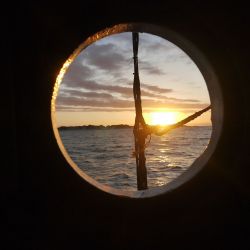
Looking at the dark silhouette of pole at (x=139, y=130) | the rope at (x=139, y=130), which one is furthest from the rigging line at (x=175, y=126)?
the dark silhouette of pole at (x=139, y=130)

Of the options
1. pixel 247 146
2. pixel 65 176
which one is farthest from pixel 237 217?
pixel 65 176

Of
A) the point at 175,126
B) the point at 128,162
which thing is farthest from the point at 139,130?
A: the point at 128,162

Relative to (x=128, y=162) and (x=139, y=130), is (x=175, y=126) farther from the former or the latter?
(x=128, y=162)

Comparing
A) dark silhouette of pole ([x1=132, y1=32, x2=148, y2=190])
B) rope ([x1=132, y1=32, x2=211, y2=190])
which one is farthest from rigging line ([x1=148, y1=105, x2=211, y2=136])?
dark silhouette of pole ([x1=132, y1=32, x2=148, y2=190])

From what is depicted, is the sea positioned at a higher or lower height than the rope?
lower

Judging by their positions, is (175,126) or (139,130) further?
(139,130)

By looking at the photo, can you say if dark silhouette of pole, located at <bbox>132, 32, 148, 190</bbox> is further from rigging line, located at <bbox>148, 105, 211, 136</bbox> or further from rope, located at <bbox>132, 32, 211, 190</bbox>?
rigging line, located at <bbox>148, 105, 211, 136</bbox>

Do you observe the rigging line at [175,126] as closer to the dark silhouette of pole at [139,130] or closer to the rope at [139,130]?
the rope at [139,130]

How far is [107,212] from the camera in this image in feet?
6.58

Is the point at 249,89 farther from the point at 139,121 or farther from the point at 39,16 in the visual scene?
the point at 139,121

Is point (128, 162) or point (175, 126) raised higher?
point (175, 126)

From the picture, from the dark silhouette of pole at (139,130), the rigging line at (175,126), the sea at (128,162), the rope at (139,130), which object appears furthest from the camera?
the sea at (128,162)

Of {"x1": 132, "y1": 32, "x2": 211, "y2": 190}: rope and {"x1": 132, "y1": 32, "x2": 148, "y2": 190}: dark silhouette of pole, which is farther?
{"x1": 132, "y1": 32, "x2": 148, "y2": 190}: dark silhouette of pole

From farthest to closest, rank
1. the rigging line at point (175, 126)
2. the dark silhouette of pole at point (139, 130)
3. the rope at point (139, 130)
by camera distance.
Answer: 1. the dark silhouette of pole at point (139, 130)
2. the rope at point (139, 130)
3. the rigging line at point (175, 126)
